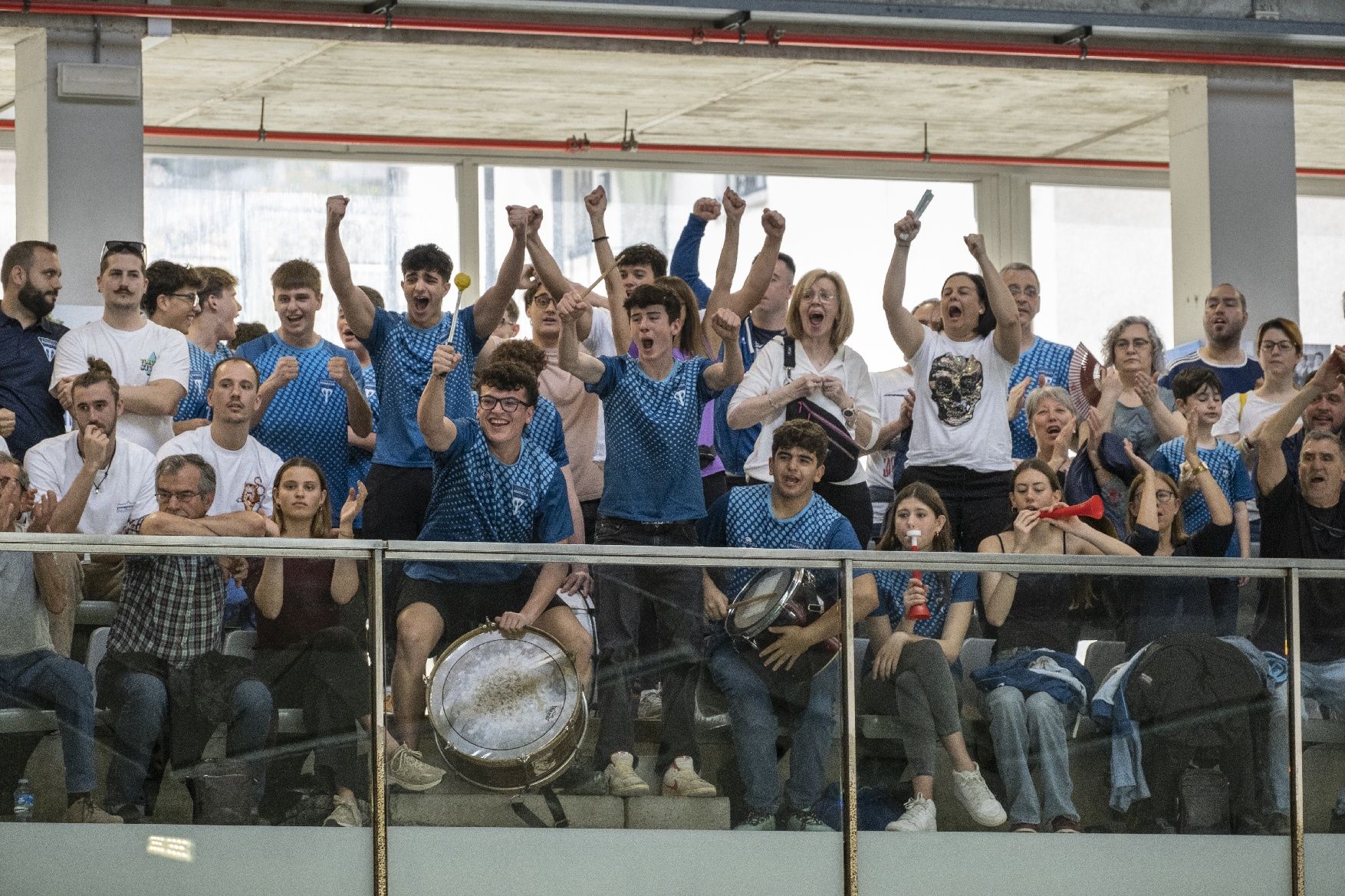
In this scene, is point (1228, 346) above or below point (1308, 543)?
above

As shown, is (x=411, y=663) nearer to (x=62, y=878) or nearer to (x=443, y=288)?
(x=62, y=878)

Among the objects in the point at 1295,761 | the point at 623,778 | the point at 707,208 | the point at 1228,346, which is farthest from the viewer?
the point at 1228,346

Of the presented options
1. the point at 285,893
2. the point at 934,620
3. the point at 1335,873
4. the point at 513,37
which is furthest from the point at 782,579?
the point at 513,37

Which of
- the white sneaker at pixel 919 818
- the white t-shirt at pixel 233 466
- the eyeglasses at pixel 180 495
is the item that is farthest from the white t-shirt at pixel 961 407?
the eyeglasses at pixel 180 495

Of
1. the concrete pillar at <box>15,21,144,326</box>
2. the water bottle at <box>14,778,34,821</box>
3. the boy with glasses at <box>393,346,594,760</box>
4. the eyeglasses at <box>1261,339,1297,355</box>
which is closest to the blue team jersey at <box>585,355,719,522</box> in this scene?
the boy with glasses at <box>393,346,594,760</box>

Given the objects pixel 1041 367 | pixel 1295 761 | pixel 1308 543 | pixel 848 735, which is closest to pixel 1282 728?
pixel 1295 761

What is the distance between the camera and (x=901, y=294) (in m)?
6.58

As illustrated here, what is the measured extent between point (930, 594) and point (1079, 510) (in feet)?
3.10

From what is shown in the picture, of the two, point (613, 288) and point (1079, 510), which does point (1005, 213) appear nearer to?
point (613, 288)

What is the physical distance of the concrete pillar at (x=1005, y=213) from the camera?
12031mm

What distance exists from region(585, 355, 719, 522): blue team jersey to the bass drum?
794 mm

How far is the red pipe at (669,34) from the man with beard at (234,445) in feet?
8.85

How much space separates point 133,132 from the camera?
8242 millimetres

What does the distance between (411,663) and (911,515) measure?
1770 mm
